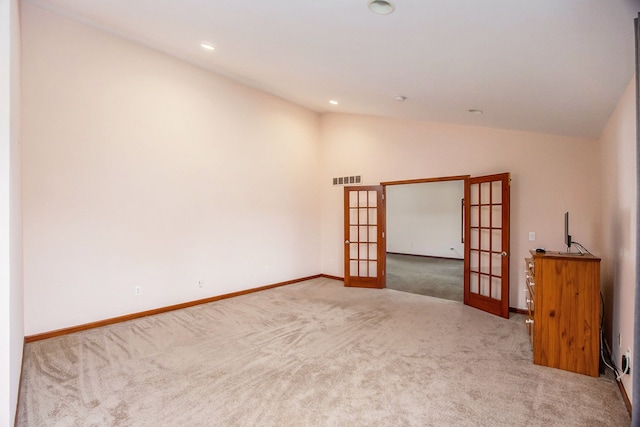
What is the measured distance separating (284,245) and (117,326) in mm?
3141

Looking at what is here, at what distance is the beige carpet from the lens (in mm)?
2293

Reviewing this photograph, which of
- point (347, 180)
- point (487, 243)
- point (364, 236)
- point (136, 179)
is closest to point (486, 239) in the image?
point (487, 243)

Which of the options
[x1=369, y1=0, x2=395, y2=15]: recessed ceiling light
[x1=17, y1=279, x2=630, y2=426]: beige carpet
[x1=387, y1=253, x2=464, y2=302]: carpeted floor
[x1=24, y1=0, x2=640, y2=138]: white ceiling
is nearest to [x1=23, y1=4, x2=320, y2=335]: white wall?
[x1=24, y1=0, x2=640, y2=138]: white ceiling

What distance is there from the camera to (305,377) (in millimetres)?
2820

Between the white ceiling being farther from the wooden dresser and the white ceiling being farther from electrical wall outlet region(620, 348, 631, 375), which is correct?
electrical wall outlet region(620, 348, 631, 375)

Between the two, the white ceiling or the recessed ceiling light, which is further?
the recessed ceiling light

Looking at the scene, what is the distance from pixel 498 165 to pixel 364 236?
274 centimetres

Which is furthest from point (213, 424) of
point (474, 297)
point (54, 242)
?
point (474, 297)

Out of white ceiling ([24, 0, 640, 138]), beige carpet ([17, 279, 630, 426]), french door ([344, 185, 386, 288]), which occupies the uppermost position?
white ceiling ([24, 0, 640, 138])

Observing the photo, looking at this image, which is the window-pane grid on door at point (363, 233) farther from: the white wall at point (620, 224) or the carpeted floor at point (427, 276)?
the white wall at point (620, 224)

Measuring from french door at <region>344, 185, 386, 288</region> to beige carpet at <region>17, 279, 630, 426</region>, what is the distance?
195cm

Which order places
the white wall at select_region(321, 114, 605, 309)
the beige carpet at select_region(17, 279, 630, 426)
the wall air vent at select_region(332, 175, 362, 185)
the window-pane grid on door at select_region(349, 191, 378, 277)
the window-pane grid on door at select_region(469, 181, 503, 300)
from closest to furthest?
1. the beige carpet at select_region(17, 279, 630, 426)
2. the white wall at select_region(321, 114, 605, 309)
3. the window-pane grid on door at select_region(469, 181, 503, 300)
4. the window-pane grid on door at select_region(349, 191, 378, 277)
5. the wall air vent at select_region(332, 175, 362, 185)

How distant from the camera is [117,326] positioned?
410 centimetres

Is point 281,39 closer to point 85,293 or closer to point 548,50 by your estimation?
point 548,50
